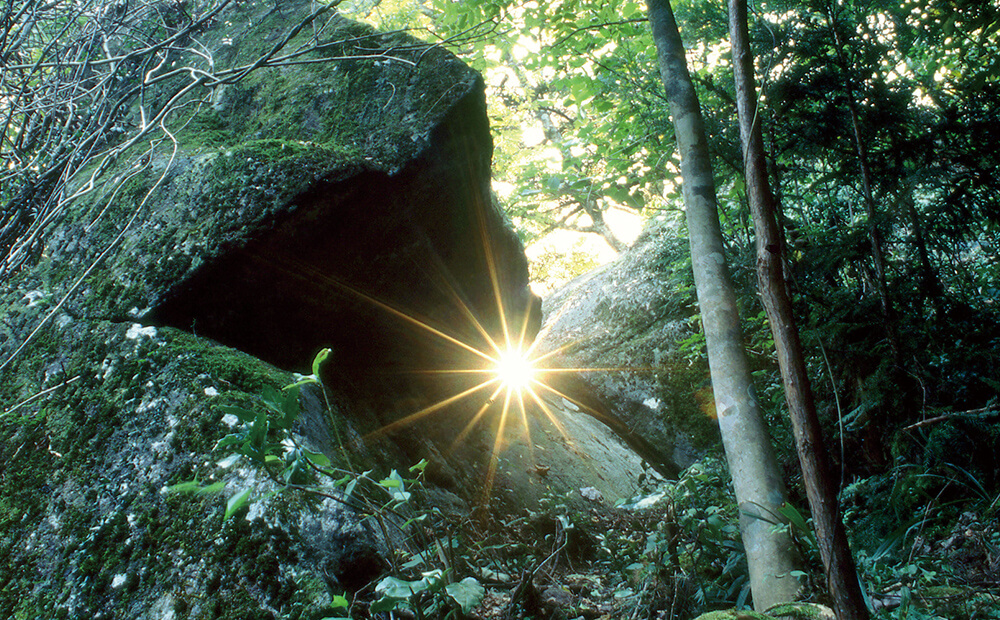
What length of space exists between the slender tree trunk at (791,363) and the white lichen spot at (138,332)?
302cm

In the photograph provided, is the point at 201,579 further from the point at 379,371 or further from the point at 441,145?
the point at 441,145

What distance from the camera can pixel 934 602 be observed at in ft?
6.09

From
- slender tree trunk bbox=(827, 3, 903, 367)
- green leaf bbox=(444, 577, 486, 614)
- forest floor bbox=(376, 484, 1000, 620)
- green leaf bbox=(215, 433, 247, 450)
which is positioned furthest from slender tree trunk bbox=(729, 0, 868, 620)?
slender tree trunk bbox=(827, 3, 903, 367)

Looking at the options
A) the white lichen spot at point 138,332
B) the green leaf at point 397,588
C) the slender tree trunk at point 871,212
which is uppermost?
the slender tree trunk at point 871,212

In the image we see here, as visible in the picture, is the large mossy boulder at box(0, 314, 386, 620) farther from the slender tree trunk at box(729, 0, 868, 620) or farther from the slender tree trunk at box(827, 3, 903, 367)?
the slender tree trunk at box(827, 3, 903, 367)

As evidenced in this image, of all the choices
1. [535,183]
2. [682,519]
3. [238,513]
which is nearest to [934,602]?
[682,519]

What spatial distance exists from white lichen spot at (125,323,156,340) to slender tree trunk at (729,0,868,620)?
302 cm

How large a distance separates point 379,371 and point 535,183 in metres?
3.01

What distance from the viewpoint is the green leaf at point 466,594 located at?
1573 millimetres

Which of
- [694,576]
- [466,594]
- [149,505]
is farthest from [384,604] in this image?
[694,576]

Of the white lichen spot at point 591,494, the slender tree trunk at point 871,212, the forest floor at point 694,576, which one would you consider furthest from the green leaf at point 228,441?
the white lichen spot at point 591,494

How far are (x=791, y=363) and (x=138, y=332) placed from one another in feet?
10.4

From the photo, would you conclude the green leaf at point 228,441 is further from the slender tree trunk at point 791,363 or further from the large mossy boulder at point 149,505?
the slender tree trunk at point 791,363

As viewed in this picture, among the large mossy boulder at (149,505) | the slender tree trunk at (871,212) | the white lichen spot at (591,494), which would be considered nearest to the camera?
the large mossy boulder at (149,505)
